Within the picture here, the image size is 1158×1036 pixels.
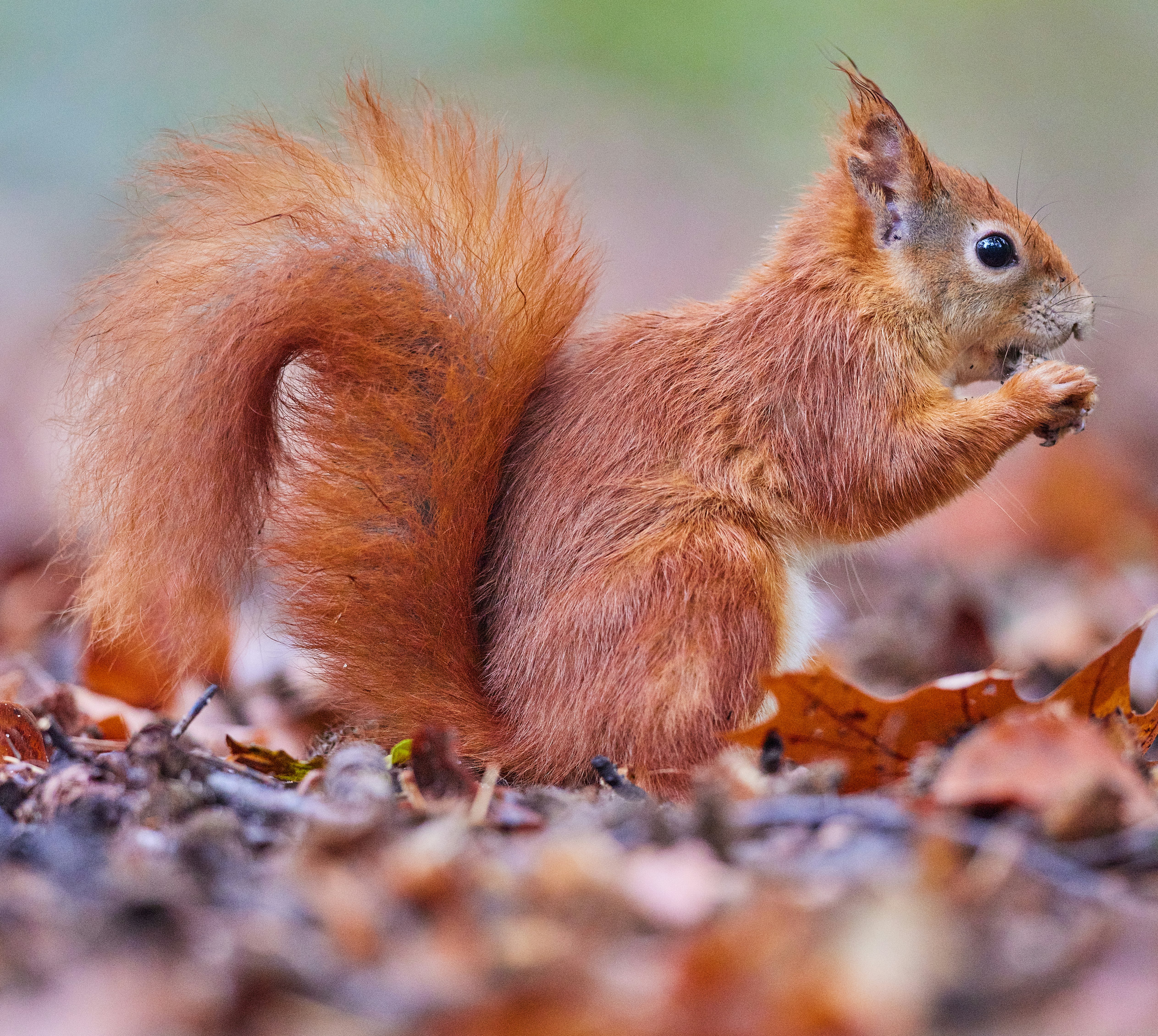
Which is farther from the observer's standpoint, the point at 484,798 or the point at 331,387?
the point at 331,387

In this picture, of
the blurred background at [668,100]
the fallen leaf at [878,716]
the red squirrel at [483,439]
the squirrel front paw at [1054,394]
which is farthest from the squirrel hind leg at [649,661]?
the blurred background at [668,100]

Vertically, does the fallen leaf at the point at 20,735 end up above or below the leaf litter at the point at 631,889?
below

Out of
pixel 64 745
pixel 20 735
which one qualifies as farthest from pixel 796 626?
pixel 20 735

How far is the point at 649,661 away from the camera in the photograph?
156cm

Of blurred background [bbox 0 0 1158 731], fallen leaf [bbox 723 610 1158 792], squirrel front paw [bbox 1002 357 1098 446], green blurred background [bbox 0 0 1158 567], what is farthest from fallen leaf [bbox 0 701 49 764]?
green blurred background [bbox 0 0 1158 567]

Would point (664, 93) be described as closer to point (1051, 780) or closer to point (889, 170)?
point (889, 170)

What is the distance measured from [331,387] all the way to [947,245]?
112 cm

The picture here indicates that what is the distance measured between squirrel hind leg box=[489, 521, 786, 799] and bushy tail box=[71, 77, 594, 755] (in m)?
0.10

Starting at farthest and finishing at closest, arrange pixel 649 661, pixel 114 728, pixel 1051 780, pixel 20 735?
pixel 114 728, pixel 20 735, pixel 649 661, pixel 1051 780

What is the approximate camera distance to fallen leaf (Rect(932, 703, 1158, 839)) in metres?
1.03

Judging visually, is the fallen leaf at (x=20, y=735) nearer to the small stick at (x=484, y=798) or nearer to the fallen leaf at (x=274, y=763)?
the fallen leaf at (x=274, y=763)

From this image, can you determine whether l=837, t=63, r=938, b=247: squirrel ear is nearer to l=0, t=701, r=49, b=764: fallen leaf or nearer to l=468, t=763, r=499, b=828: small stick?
l=468, t=763, r=499, b=828: small stick

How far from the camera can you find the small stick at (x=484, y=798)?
1.23 m

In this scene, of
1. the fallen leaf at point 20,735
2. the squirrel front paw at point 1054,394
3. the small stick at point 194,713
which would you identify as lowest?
the fallen leaf at point 20,735
